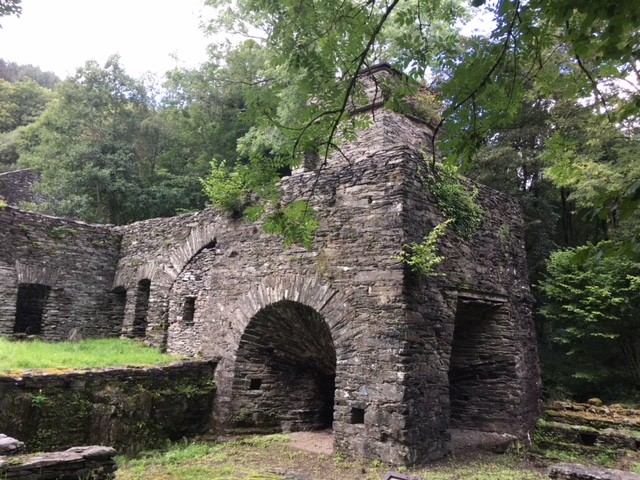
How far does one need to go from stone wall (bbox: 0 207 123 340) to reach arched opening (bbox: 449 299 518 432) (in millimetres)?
9217

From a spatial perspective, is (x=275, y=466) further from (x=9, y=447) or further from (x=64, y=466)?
(x=9, y=447)

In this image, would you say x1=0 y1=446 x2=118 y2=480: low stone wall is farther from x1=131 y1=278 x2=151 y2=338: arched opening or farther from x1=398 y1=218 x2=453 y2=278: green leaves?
x1=131 y1=278 x2=151 y2=338: arched opening

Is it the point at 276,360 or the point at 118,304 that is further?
the point at 118,304

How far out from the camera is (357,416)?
23.6ft

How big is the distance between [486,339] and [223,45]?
1642 centimetres

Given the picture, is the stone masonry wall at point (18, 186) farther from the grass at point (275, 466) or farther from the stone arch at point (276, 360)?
the grass at point (275, 466)

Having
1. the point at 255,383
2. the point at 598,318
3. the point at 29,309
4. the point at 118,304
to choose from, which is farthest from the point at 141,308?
the point at 598,318

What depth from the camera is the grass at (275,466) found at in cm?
631

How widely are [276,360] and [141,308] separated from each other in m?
5.48

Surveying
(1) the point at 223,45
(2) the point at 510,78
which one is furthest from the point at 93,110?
(2) the point at 510,78

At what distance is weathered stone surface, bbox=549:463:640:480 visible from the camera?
5.69m

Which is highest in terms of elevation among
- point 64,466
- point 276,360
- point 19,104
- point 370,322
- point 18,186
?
point 19,104

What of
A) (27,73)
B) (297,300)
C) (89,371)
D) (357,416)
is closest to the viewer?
(357,416)

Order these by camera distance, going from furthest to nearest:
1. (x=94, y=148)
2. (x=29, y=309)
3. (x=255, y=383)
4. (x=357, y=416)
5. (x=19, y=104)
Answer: (x=19, y=104) < (x=94, y=148) < (x=29, y=309) < (x=255, y=383) < (x=357, y=416)
